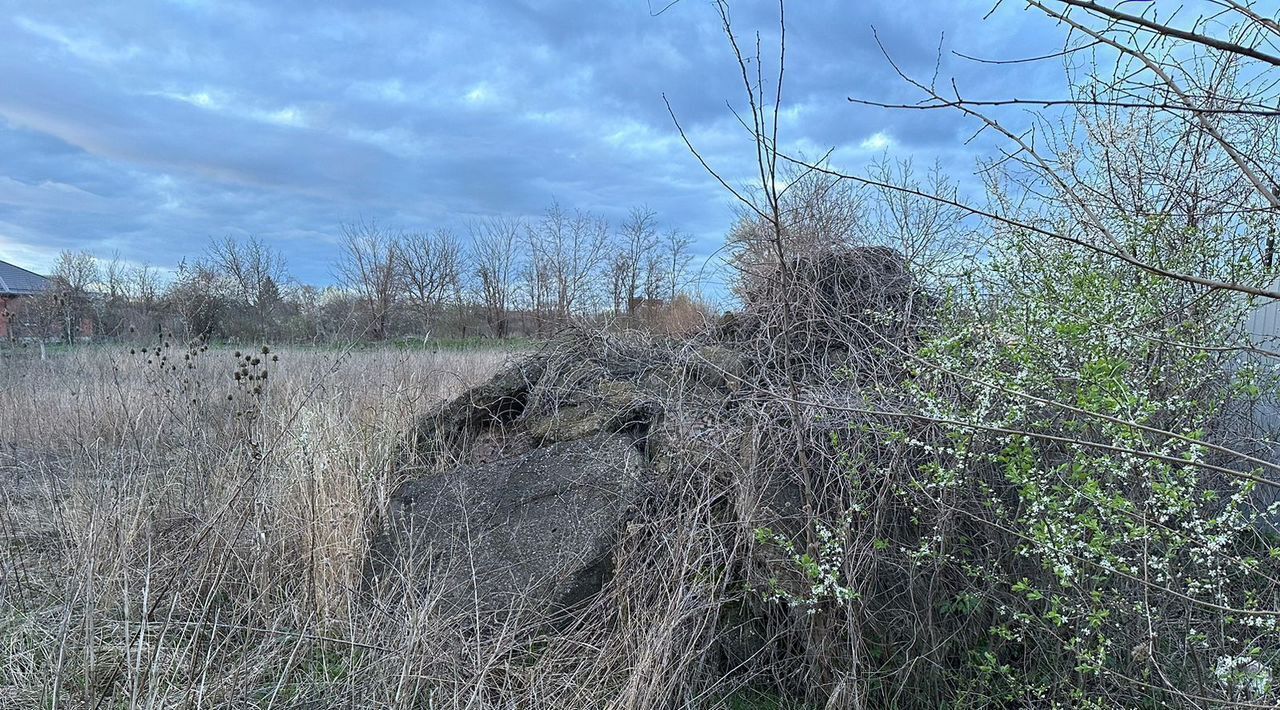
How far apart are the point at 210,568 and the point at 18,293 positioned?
25.1 meters

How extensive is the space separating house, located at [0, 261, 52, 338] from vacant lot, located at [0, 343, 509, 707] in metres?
10.6

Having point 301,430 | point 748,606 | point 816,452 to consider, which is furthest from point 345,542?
point 816,452

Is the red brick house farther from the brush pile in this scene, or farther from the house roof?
the brush pile

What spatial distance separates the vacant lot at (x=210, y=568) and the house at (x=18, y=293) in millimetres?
10591

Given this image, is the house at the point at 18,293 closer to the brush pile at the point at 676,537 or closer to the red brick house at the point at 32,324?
the red brick house at the point at 32,324

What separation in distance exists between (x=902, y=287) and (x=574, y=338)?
232cm

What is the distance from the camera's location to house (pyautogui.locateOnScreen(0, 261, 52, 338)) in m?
13.3

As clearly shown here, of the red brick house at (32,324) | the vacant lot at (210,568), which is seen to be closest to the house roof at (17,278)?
the red brick house at (32,324)

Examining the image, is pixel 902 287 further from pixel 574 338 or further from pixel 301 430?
pixel 301 430

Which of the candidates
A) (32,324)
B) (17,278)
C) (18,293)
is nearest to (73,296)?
(32,324)

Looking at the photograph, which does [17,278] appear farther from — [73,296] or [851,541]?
[851,541]

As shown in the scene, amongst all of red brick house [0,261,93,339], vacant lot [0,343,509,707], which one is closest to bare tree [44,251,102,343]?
red brick house [0,261,93,339]

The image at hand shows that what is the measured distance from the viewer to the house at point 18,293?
13320mm

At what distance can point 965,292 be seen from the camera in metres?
3.66
